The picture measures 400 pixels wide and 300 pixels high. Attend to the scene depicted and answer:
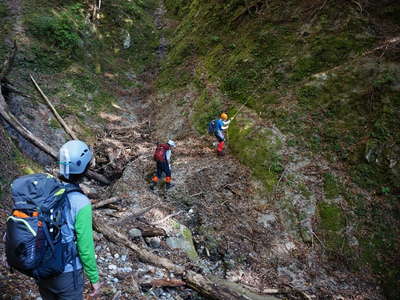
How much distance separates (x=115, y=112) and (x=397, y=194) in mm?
13128

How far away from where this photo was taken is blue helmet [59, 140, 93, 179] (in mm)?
2863

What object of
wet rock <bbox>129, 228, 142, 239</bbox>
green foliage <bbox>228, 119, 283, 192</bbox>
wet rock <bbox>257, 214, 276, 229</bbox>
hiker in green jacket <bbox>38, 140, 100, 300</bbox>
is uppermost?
hiker in green jacket <bbox>38, 140, 100, 300</bbox>

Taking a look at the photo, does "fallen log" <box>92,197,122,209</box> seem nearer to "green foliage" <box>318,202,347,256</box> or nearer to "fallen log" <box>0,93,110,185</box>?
"fallen log" <box>0,93,110,185</box>

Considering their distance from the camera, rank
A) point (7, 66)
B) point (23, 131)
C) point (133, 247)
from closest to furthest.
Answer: point (133, 247) → point (23, 131) → point (7, 66)

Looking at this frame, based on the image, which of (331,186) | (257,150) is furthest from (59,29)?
(331,186)

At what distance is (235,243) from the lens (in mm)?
7930

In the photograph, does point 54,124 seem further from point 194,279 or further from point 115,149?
point 194,279

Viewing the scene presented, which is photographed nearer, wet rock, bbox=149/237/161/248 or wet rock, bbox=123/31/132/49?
wet rock, bbox=149/237/161/248

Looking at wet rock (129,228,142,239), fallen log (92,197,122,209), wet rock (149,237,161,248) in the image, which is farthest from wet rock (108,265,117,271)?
fallen log (92,197,122,209)

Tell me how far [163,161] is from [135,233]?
3.02 meters

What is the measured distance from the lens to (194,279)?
5.82 m

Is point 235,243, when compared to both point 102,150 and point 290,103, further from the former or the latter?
point 102,150

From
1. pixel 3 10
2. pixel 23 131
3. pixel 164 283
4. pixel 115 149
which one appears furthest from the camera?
pixel 3 10

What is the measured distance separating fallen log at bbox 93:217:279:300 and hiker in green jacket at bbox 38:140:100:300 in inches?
129
